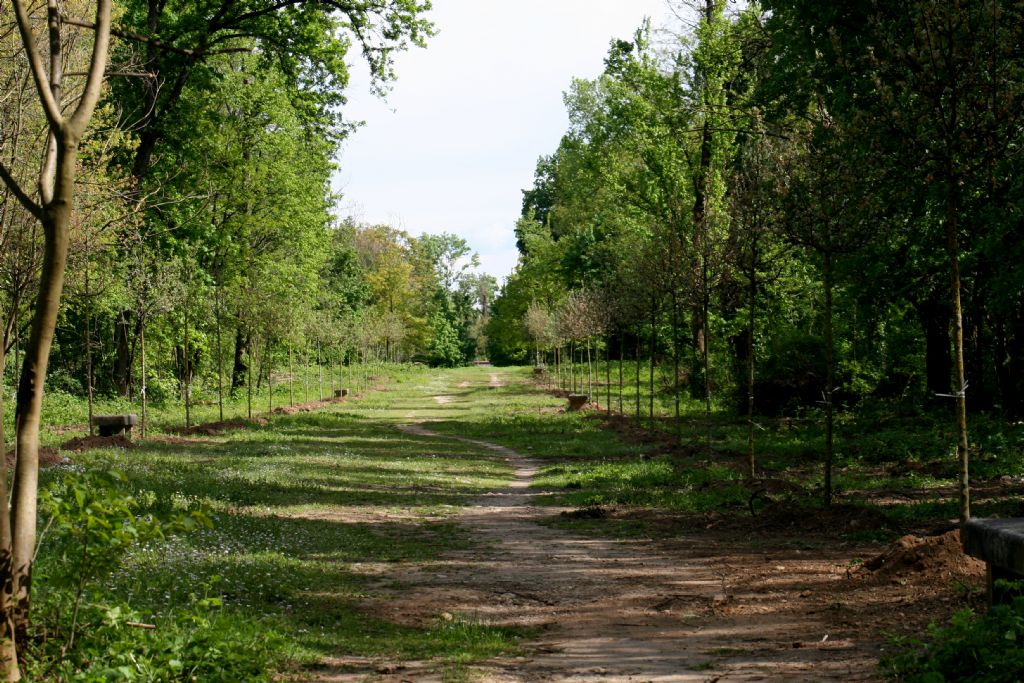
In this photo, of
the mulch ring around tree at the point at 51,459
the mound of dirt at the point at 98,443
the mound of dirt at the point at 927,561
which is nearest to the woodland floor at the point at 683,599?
the mound of dirt at the point at 927,561

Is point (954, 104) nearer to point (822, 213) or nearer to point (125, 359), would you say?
point (822, 213)

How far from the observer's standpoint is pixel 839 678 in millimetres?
6168

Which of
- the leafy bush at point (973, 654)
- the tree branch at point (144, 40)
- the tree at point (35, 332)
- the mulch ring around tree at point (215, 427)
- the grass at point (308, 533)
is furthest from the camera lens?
the mulch ring around tree at point (215, 427)

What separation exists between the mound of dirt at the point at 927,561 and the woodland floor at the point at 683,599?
0.02 m

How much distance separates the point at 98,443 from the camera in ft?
66.0

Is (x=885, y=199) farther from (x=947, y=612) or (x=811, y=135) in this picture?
(x=947, y=612)

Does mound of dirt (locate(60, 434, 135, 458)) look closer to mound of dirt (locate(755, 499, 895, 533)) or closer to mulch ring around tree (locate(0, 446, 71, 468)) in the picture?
mulch ring around tree (locate(0, 446, 71, 468))

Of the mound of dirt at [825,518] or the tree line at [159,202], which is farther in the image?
the mound of dirt at [825,518]

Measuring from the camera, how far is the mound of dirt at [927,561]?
8766 mm

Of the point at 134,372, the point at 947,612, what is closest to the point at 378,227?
the point at 134,372

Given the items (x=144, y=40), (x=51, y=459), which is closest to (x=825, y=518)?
(x=144, y=40)

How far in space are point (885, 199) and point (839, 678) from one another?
354 inches

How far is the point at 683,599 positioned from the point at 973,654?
388 cm

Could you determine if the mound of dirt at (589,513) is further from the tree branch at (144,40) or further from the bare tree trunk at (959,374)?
the tree branch at (144,40)
